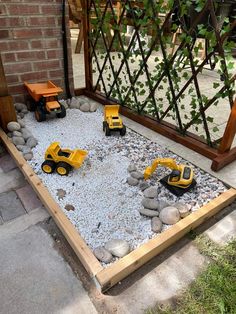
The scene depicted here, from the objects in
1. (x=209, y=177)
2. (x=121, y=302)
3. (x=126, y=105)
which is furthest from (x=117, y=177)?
(x=126, y=105)

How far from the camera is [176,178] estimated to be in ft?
4.16

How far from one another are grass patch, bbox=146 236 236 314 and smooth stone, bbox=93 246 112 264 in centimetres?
22

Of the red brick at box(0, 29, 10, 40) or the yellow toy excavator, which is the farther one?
the red brick at box(0, 29, 10, 40)

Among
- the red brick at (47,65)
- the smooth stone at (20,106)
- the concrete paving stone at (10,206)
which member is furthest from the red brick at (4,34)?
the concrete paving stone at (10,206)

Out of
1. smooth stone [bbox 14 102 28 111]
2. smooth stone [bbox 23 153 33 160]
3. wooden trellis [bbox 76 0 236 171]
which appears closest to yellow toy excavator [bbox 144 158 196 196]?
wooden trellis [bbox 76 0 236 171]

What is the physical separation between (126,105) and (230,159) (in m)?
0.96

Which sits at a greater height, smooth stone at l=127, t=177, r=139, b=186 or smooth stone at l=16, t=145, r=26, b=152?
smooth stone at l=127, t=177, r=139, b=186

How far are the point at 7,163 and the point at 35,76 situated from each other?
2.98 feet

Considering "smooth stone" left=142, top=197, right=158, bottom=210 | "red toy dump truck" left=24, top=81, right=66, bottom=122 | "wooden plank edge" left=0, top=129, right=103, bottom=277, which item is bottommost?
"wooden plank edge" left=0, top=129, right=103, bottom=277

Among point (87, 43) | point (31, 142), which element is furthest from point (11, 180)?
point (87, 43)

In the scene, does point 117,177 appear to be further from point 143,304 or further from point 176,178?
point 143,304

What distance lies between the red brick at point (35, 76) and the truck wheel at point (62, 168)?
1068 millimetres

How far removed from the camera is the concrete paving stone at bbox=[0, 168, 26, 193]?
139 cm

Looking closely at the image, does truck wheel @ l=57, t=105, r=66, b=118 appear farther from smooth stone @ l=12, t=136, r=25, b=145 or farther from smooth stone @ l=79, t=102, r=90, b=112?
smooth stone @ l=12, t=136, r=25, b=145
